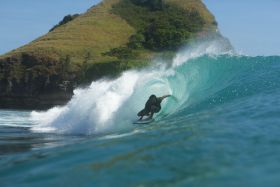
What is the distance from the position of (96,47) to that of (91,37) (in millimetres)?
5863

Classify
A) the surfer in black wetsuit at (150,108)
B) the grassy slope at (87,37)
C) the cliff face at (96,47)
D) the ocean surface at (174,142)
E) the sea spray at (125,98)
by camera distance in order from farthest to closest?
1. the grassy slope at (87,37)
2. the cliff face at (96,47)
3. the sea spray at (125,98)
4. the surfer in black wetsuit at (150,108)
5. the ocean surface at (174,142)

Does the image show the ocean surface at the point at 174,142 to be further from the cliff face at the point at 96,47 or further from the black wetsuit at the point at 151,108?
the cliff face at the point at 96,47

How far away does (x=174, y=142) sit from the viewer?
1139 cm

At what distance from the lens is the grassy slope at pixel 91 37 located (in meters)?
93.9

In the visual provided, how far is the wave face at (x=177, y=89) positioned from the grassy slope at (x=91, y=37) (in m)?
63.8

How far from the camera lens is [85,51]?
324 ft

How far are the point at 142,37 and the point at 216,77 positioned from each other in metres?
92.0

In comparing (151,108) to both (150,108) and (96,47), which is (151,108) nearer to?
(150,108)

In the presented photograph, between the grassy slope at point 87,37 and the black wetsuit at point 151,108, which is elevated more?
the grassy slope at point 87,37

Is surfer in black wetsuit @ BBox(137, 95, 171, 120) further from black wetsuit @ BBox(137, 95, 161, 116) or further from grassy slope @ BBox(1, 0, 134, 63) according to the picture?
grassy slope @ BBox(1, 0, 134, 63)

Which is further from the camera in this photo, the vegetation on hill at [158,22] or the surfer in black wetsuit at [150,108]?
the vegetation on hill at [158,22]

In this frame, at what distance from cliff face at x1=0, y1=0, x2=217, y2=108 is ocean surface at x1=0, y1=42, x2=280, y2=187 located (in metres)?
57.9

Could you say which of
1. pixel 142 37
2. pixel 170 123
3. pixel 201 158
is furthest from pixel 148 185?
pixel 142 37

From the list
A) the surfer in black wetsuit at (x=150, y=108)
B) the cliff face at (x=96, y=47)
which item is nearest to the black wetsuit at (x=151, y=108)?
the surfer in black wetsuit at (x=150, y=108)
